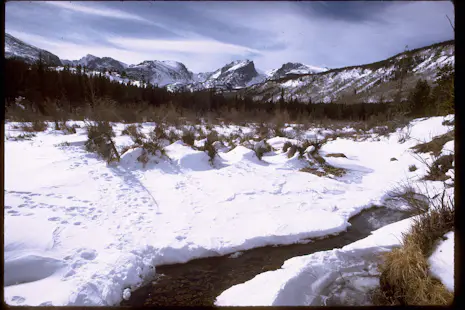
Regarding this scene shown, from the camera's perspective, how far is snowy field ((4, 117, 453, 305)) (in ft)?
7.44

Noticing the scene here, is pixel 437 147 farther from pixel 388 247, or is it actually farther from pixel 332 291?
pixel 332 291

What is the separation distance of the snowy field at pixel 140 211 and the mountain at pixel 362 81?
A: 76.4 meters

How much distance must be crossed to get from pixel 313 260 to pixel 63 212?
3.56 meters

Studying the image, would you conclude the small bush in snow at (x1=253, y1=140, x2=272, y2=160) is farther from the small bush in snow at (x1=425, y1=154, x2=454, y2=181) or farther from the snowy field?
the small bush in snow at (x1=425, y1=154, x2=454, y2=181)

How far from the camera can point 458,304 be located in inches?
50.4

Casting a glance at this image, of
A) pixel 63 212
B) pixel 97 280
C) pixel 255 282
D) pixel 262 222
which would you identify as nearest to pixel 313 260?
pixel 255 282

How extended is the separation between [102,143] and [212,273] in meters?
4.92

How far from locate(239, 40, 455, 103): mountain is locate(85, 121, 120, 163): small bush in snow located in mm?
77078

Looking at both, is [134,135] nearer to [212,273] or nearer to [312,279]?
[212,273]

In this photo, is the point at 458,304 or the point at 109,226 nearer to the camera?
the point at 458,304

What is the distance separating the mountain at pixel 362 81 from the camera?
302 feet

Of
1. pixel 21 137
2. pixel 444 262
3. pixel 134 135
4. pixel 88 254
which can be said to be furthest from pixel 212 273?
pixel 21 137

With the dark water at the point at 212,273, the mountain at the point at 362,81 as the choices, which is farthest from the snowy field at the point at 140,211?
the mountain at the point at 362,81

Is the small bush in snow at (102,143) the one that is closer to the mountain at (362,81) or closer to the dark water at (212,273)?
the dark water at (212,273)
